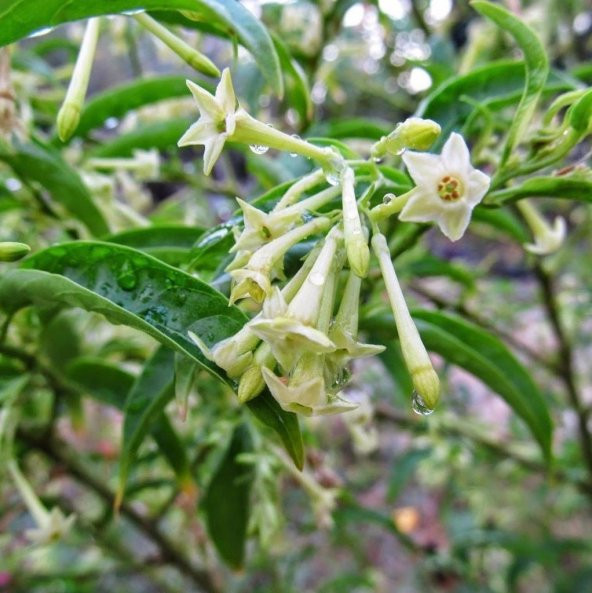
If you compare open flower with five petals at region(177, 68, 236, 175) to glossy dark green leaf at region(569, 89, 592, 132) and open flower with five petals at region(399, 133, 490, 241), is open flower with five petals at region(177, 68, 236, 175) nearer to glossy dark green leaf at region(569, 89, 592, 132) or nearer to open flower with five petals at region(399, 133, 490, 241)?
open flower with five petals at region(399, 133, 490, 241)

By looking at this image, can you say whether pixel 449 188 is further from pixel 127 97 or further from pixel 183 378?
pixel 127 97

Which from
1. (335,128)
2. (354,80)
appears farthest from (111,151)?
(354,80)

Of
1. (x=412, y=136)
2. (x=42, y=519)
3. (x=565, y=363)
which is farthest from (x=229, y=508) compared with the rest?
(x=565, y=363)

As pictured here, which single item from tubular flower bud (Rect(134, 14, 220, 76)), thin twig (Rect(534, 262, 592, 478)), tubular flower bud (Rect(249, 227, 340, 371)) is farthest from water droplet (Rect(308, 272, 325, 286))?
thin twig (Rect(534, 262, 592, 478))

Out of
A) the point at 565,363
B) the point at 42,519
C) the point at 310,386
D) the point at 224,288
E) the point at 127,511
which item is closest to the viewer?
the point at 310,386

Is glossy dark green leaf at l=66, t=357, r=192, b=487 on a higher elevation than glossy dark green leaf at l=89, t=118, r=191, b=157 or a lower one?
lower

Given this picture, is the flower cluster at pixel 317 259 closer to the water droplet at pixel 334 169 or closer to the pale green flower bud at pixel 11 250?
the water droplet at pixel 334 169
